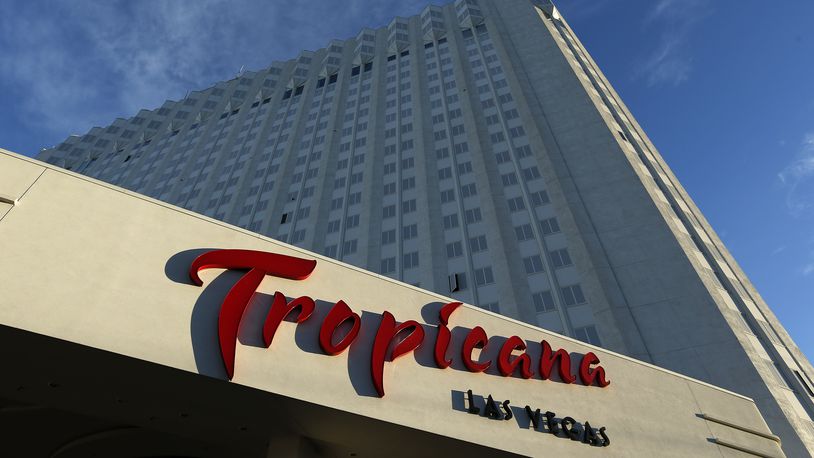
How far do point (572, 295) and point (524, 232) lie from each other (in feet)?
27.1

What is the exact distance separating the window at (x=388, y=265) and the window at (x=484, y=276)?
8.35 meters

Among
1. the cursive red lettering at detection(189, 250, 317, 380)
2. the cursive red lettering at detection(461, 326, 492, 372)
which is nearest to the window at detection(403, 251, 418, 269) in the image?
the cursive red lettering at detection(461, 326, 492, 372)

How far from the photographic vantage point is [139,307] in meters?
12.5

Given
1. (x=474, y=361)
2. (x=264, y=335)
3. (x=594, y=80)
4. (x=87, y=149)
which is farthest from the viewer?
(x=87, y=149)

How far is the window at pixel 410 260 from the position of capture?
44781 mm

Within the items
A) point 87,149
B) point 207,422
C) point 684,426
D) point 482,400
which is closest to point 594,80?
point 684,426

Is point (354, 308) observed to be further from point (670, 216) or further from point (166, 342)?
point (670, 216)

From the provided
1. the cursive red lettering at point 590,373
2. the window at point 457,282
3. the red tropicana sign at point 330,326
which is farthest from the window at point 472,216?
the red tropicana sign at point 330,326

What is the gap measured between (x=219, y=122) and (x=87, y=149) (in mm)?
30736

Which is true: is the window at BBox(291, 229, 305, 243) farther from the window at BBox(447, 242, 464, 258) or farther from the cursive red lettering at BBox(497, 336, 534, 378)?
the cursive red lettering at BBox(497, 336, 534, 378)

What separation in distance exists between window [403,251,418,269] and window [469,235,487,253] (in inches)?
213

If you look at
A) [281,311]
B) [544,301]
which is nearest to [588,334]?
[544,301]

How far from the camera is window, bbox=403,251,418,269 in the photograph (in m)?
44.8

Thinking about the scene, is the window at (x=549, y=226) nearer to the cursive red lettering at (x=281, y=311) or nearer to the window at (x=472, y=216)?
the window at (x=472, y=216)
